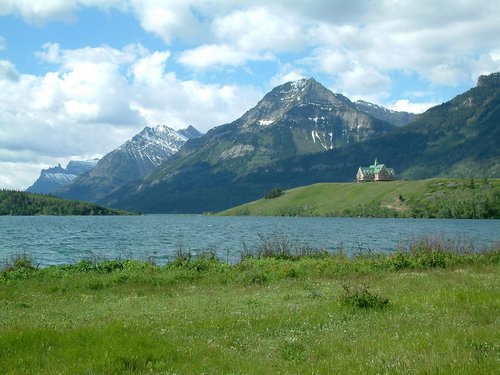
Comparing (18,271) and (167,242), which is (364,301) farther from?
(167,242)

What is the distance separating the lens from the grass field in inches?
479

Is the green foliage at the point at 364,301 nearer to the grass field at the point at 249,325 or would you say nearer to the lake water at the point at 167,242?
the grass field at the point at 249,325

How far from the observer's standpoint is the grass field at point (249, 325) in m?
12.2

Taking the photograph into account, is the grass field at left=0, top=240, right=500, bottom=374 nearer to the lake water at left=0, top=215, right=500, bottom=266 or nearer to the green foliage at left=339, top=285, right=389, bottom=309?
the green foliage at left=339, top=285, right=389, bottom=309

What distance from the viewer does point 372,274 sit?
36.2 m

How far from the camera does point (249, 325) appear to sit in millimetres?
17625

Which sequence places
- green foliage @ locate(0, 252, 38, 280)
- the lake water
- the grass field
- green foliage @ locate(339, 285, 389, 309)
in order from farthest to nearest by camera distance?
the lake water
green foliage @ locate(0, 252, 38, 280)
green foliage @ locate(339, 285, 389, 309)
the grass field

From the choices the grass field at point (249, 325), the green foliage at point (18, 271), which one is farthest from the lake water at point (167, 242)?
the grass field at point (249, 325)

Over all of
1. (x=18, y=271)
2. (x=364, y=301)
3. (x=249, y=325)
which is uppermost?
(x=364, y=301)

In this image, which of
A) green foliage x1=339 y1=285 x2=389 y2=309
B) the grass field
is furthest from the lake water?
green foliage x1=339 y1=285 x2=389 y2=309

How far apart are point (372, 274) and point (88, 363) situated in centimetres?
2721

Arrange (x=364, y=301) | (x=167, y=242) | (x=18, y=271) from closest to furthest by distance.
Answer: (x=364, y=301) < (x=18, y=271) < (x=167, y=242)

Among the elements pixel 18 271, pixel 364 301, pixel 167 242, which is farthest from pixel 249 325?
pixel 167 242

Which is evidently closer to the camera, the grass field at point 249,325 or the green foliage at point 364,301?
the grass field at point 249,325
